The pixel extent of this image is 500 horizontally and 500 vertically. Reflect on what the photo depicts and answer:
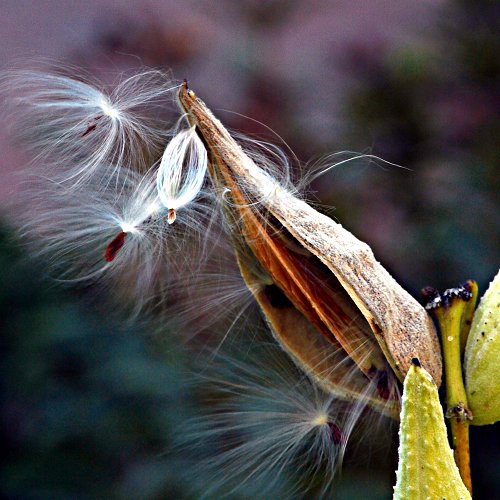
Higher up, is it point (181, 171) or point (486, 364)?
point (181, 171)

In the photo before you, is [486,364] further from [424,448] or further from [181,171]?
[181,171]

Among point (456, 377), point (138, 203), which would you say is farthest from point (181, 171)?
point (456, 377)

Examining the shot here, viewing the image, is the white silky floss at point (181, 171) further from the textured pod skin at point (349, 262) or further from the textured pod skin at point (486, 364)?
the textured pod skin at point (486, 364)

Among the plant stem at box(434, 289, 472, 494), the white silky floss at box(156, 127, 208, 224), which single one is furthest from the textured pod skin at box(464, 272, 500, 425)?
the white silky floss at box(156, 127, 208, 224)

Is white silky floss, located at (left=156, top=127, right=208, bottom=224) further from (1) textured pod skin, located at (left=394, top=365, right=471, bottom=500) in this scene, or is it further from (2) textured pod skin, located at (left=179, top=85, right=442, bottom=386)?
(1) textured pod skin, located at (left=394, top=365, right=471, bottom=500)

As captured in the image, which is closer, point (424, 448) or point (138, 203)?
point (424, 448)

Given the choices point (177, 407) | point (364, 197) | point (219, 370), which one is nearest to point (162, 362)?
point (177, 407)

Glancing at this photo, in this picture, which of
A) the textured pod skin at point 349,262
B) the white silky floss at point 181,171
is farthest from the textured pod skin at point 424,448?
the white silky floss at point 181,171
